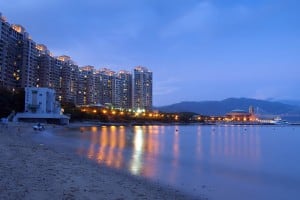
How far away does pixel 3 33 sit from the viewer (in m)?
119

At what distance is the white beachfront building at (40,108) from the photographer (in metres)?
95.4

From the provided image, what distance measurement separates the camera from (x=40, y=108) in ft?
326

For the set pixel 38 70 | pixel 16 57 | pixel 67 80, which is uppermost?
pixel 16 57

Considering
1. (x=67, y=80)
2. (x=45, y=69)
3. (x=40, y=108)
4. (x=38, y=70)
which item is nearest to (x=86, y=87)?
(x=67, y=80)

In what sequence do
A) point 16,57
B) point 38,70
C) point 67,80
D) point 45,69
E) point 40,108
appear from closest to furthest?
point 40,108 → point 16,57 → point 38,70 → point 45,69 → point 67,80

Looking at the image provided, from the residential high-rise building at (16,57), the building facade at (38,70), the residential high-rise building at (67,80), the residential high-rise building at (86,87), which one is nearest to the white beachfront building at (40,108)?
the building facade at (38,70)

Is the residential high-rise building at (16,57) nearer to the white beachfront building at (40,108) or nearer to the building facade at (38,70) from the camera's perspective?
the building facade at (38,70)

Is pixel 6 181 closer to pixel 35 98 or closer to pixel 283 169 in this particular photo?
pixel 283 169

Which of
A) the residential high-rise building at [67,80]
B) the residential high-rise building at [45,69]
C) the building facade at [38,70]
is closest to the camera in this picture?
the building facade at [38,70]

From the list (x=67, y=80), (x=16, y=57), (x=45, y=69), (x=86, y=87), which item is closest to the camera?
(x=16, y=57)

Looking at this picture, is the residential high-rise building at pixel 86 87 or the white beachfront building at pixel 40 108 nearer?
the white beachfront building at pixel 40 108

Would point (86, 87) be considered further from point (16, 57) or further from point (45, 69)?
point (16, 57)

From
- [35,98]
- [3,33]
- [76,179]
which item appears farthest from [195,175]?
[3,33]

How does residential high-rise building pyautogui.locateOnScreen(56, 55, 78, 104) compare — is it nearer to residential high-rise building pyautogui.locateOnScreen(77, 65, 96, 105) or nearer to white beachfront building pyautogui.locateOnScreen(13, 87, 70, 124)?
residential high-rise building pyautogui.locateOnScreen(77, 65, 96, 105)
